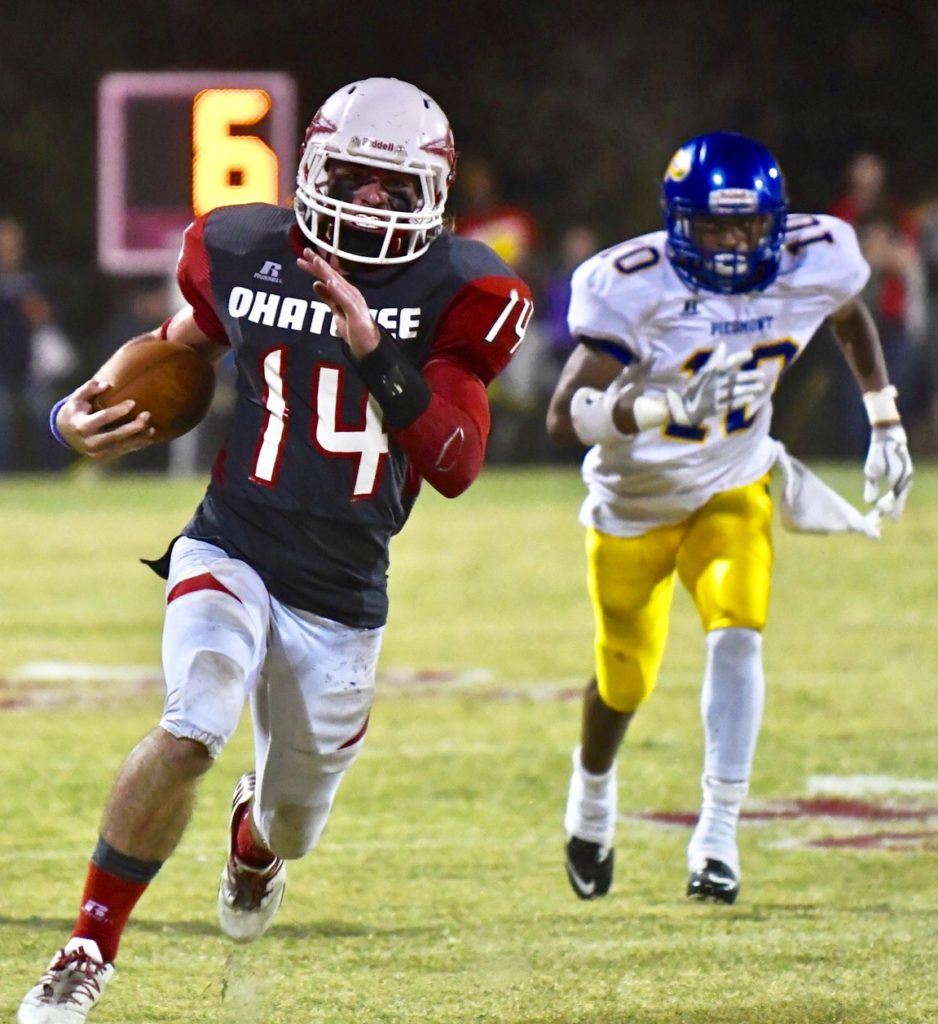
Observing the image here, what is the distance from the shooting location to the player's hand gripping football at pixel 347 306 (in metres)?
3.61

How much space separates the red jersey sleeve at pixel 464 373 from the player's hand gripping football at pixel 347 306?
0.56 feet

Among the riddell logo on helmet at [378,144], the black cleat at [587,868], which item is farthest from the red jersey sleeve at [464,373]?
the black cleat at [587,868]

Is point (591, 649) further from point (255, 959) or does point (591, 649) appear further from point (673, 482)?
point (255, 959)

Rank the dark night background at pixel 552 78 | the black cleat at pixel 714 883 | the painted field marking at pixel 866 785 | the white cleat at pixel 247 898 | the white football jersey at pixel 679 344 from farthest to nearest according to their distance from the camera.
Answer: the dark night background at pixel 552 78 < the painted field marking at pixel 866 785 < the white football jersey at pixel 679 344 < the black cleat at pixel 714 883 < the white cleat at pixel 247 898

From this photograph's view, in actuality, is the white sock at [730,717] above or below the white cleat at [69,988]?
below

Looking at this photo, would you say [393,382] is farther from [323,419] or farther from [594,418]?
[594,418]

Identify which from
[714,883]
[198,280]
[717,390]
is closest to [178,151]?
[717,390]

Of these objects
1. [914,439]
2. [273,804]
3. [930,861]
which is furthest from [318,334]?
[914,439]

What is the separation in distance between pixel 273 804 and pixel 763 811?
1.96 m

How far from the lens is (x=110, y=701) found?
7293mm

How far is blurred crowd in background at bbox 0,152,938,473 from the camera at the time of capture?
13.8 m

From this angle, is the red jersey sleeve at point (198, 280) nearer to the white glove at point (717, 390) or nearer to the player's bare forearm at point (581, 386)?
the player's bare forearm at point (581, 386)

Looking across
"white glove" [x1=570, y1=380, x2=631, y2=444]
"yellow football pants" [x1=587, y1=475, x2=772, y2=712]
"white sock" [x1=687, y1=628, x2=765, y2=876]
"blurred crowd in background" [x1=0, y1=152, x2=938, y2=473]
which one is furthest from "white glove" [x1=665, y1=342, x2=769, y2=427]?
"blurred crowd in background" [x1=0, y1=152, x2=938, y2=473]

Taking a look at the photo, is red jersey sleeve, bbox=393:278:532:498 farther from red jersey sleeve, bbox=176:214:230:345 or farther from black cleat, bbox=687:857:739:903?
black cleat, bbox=687:857:739:903
